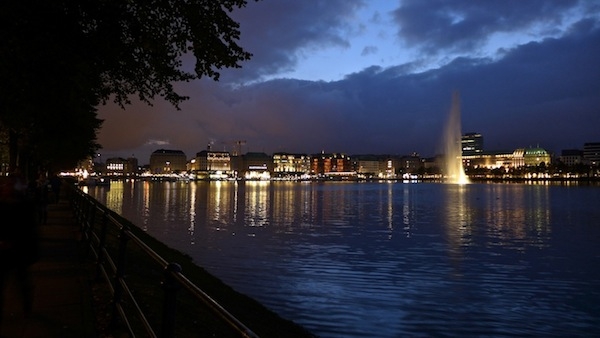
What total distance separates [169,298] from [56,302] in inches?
254

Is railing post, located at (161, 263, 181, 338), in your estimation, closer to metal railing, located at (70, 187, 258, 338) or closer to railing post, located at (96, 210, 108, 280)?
metal railing, located at (70, 187, 258, 338)

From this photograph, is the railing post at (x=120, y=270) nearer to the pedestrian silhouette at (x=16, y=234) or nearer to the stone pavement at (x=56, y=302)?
the stone pavement at (x=56, y=302)

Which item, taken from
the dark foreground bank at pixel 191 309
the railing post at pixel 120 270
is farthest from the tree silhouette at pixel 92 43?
the railing post at pixel 120 270

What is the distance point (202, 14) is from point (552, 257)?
20.5 meters

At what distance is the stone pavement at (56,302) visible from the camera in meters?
8.08

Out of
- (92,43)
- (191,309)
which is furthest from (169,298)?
(92,43)

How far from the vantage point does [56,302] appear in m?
9.86

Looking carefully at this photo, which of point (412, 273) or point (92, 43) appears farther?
point (412, 273)

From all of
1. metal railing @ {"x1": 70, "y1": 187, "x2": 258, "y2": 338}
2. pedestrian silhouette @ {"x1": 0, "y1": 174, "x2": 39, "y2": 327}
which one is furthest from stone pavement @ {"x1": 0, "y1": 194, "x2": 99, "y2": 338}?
pedestrian silhouette @ {"x1": 0, "y1": 174, "x2": 39, "y2": 327}

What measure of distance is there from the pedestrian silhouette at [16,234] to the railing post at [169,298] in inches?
171

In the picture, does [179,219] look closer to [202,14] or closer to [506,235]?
[506,235]

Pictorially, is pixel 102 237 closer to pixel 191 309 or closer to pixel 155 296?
pixel 155 296

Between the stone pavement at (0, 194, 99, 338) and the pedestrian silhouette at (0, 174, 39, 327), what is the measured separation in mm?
674

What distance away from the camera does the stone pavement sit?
808cm
